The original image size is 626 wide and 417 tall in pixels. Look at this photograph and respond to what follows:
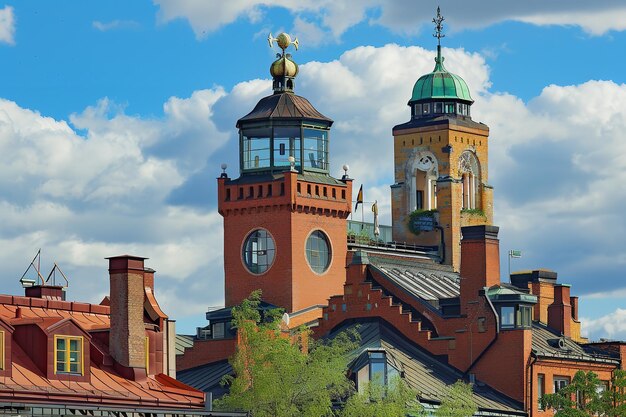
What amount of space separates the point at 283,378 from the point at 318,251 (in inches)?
1112

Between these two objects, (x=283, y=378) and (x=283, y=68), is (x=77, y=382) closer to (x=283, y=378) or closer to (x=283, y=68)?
(x=283, y=378)

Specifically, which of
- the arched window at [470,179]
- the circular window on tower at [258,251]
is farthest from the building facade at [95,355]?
the arched window at [470,179]

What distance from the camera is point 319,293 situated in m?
116

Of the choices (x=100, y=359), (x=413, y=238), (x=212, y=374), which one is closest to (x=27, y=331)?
(x=100, y=359)

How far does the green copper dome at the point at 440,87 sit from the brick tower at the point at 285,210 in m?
20.7

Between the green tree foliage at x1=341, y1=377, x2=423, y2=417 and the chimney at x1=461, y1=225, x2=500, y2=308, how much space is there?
588 inches

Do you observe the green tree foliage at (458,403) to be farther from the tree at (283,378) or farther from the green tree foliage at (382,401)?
the tree at (283,378)

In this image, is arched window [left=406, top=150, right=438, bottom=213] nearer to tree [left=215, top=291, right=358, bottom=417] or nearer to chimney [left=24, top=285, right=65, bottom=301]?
tree [left=215, top=291, right=358, bottom=417]

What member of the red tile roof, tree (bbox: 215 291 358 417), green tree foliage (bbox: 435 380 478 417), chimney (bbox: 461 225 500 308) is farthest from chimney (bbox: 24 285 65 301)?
chimney (bbox: 461 225 500 308)

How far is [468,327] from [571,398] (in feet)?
23.3

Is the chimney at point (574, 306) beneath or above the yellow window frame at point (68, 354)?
above

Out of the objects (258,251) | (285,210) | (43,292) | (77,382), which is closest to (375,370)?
(285,210)

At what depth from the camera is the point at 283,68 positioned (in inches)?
4717

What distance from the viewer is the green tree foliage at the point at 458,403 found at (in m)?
92.1
